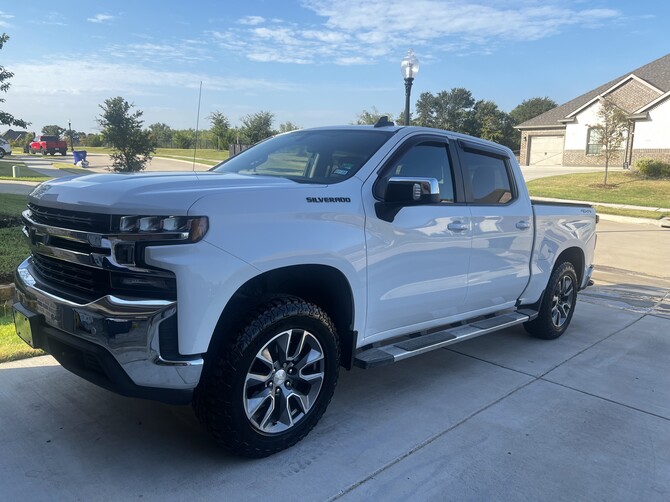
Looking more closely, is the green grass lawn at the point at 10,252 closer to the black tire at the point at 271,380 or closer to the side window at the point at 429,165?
the black tire at the point at 271,380

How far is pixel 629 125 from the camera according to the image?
98.5 ft

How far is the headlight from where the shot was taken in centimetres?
265

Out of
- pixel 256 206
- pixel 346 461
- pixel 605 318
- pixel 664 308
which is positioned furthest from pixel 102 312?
pixel 664 308

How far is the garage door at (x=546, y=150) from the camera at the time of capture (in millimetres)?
44000

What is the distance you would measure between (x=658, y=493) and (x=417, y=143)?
269 cm

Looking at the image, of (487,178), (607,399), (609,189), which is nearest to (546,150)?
(609,189)

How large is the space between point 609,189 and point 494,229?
25.0 metres

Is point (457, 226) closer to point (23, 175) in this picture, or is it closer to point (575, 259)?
point (575, 259)

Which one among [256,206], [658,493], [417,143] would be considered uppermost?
[417,143]

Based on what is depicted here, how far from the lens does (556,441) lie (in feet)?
11.7

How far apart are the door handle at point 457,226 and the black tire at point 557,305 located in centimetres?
181

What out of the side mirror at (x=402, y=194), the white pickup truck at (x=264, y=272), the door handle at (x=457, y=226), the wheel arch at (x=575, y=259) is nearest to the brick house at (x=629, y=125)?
the wheel arch at (x=575, y=259)

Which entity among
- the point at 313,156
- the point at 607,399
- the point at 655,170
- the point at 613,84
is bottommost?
the point at 607,399

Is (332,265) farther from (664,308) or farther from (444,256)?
(664,308)
